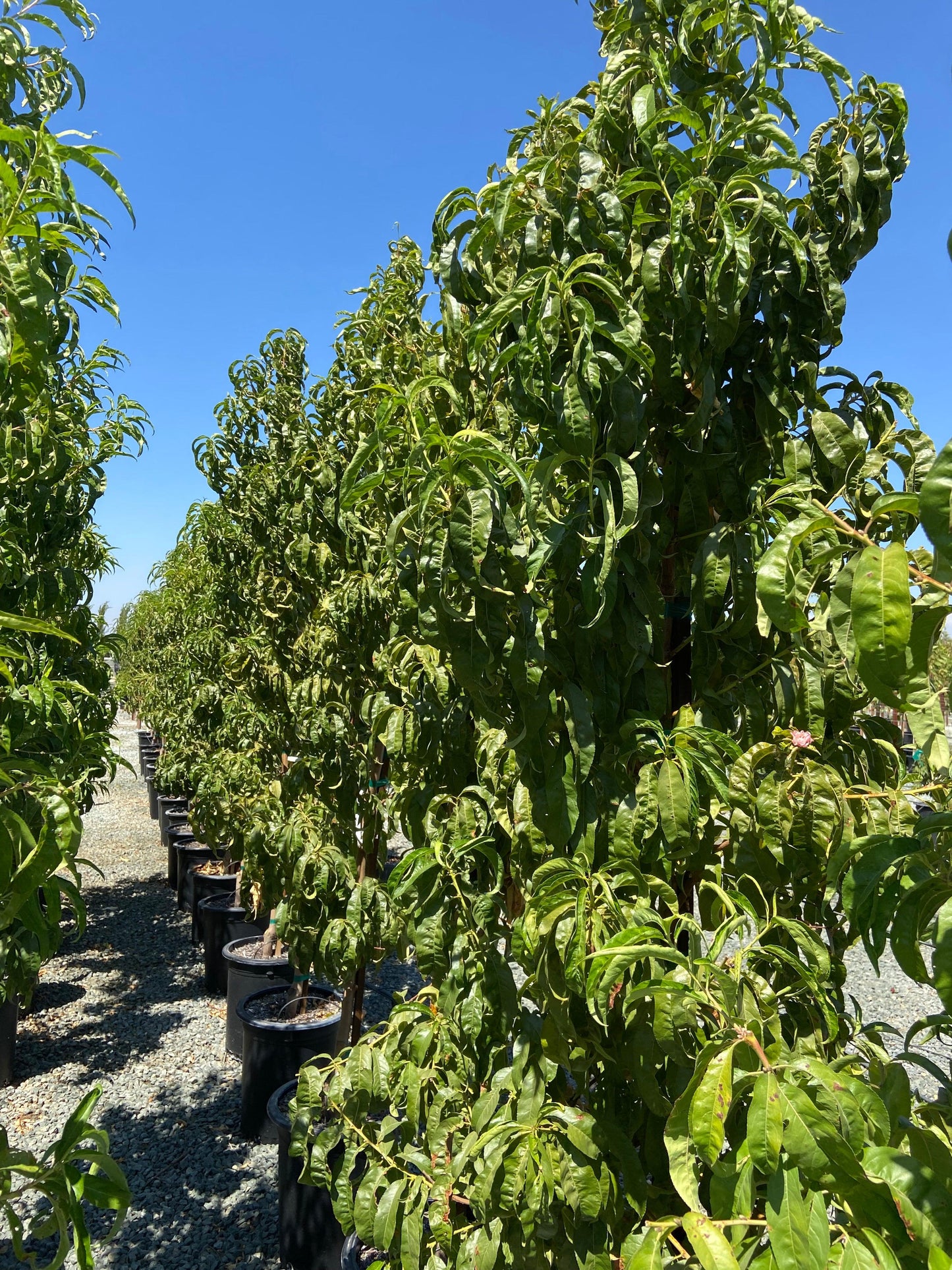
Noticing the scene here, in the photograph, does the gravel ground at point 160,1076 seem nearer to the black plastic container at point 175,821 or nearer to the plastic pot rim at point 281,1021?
the plastic pot rim at point 281,1021

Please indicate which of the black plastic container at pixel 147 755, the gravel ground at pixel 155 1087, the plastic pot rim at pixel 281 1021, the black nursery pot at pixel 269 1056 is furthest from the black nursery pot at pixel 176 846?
the black plastic container at pixel 147 755

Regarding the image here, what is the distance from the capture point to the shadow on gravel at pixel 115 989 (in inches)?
207

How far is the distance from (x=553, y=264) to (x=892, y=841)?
1066 millimetres

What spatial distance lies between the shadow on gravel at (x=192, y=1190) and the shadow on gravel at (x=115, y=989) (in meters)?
0.76

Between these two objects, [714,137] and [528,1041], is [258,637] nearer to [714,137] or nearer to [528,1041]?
[528,1041]

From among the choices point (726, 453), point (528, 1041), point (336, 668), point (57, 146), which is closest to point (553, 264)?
point (726, 453)

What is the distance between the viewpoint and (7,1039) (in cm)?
484

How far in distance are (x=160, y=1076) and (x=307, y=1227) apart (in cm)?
212

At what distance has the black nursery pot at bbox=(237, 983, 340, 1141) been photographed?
4.30 metres

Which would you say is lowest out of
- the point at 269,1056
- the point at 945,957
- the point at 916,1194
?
the point at 269,1056

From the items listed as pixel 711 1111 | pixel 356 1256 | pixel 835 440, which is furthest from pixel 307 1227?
pixel 835 440

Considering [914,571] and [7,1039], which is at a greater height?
[914,571]

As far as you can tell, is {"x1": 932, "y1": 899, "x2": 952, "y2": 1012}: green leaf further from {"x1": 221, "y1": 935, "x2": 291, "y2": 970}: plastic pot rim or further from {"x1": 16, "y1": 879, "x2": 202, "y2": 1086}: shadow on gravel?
{"x1": 16, "y1": 879, "x2": 202, "y2": 1086}: shadow on gravel

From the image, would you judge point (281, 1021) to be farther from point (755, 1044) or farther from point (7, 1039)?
point (755, 1044)
